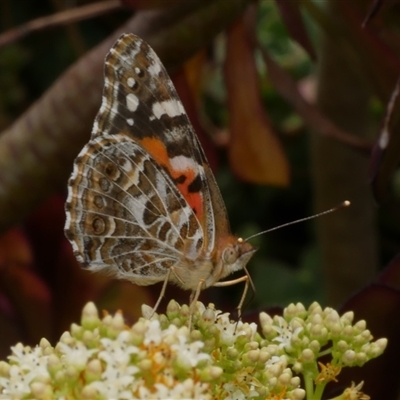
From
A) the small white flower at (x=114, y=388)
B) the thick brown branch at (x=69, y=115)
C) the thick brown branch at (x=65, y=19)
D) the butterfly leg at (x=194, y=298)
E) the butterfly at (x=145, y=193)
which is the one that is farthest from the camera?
the thick brown branch at (x=65, y=19)

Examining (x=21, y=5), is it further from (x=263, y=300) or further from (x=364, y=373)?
(x=364, y=373)

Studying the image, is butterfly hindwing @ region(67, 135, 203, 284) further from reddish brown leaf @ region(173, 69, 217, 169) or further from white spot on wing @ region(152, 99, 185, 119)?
reddish brown leaf @ region(173, 69, 217, 169)

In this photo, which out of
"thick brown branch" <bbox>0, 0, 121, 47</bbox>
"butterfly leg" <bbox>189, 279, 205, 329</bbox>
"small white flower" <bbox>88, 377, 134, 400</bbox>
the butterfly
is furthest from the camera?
"thick brown branch" <bbox>0, 0, 121, 47</bbox>

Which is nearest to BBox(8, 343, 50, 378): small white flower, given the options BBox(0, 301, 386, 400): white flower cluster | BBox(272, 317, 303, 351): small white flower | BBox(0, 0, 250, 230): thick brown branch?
BBox(0, 301, 386, 400): white flower cluster

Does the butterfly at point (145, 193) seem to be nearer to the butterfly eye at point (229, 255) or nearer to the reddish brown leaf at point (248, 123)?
the butterfly eye at point (229, 255)

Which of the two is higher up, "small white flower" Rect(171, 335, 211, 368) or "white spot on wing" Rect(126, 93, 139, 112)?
"white spot on wing" Rect(126, 93, 139, 112)

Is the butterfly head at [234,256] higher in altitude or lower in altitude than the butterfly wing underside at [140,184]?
lower

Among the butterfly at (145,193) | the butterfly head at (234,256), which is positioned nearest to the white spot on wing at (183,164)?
the butterfly at (145,193)

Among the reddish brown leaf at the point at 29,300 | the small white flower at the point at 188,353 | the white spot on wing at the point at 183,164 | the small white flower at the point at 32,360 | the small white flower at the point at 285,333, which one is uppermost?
the white spot on wing at the point at 183,164
